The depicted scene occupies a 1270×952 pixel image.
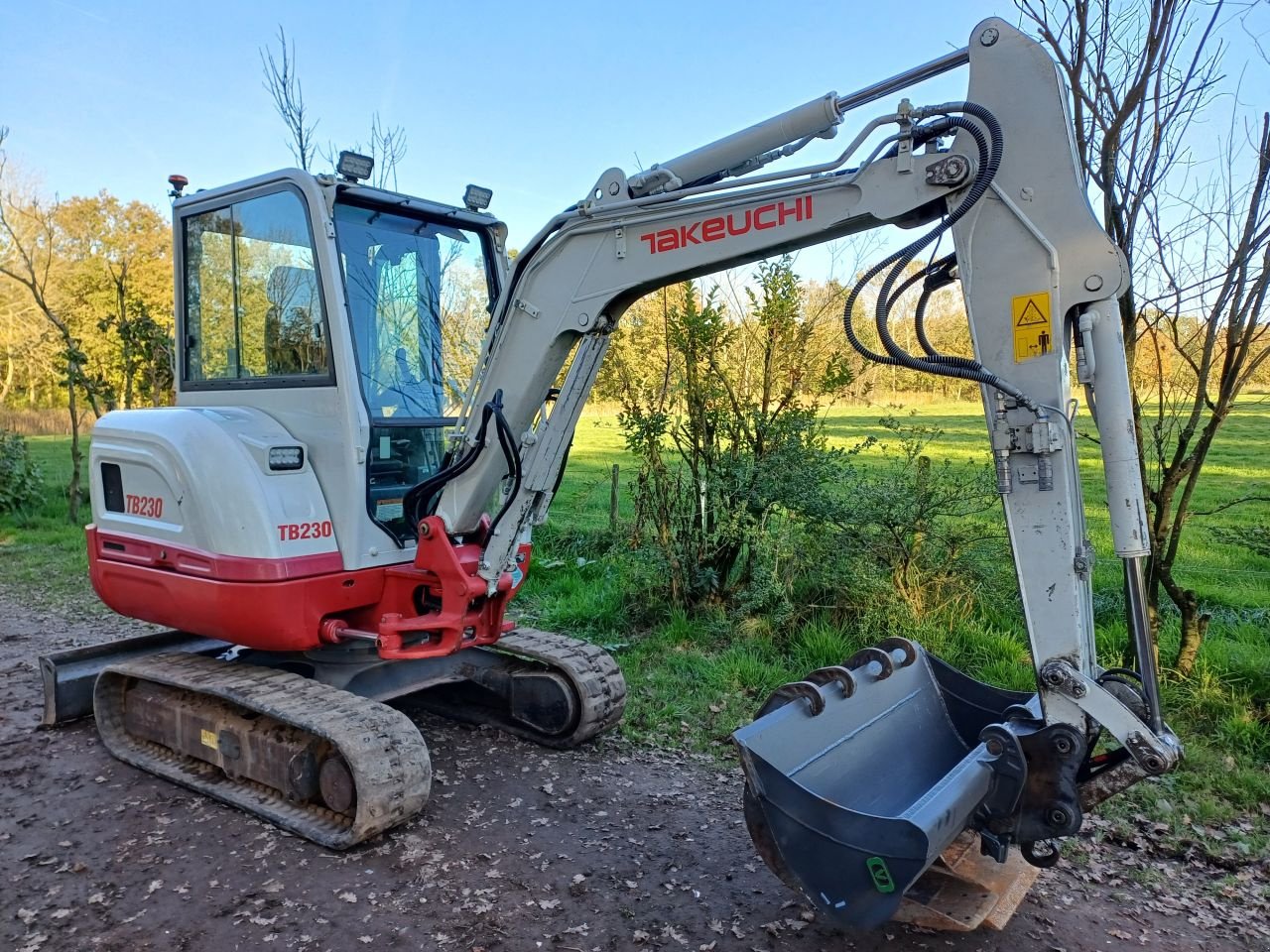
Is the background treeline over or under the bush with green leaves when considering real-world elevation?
over

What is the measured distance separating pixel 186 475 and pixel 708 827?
9.82ft

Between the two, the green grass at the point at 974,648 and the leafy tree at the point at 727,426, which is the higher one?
the leafy tree at the point at 727,426

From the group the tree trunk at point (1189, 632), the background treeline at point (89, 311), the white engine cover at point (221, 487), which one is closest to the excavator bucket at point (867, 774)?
the tree trunk at point (1189, 632)

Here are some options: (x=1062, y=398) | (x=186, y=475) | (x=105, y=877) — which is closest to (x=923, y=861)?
→ (x=1062, y=398)

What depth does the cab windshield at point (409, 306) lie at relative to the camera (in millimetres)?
4609

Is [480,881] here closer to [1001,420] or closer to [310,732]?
[310,732]

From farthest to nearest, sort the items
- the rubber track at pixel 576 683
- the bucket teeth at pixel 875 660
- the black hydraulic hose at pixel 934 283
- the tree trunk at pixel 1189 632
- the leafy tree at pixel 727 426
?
the leafy tree at pixel 727 426 < the tree trunk at pixel 1189 632 < the rubber track at pixel 576 683 < the bucket teeth at pixel 875 660 < the black hydraulic hose at pixel 934 283

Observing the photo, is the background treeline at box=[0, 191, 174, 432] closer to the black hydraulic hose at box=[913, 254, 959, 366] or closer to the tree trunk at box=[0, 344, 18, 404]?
the tree trunk at box=[0, 344, 18, 404]

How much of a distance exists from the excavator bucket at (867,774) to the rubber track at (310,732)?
5.36ft

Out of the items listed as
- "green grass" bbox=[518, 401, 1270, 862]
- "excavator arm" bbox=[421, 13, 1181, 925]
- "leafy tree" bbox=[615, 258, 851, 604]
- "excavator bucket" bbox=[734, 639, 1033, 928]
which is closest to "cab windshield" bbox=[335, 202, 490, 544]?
"excavator arm" bbox=[421, 13, 1181, 925]

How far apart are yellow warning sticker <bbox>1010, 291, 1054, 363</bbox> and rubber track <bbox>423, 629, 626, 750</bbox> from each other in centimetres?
293

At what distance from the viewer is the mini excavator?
10.0 feet

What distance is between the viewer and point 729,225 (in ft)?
11.9

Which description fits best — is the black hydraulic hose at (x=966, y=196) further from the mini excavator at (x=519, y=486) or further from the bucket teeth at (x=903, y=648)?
the bucket teeth at (x=903, y=648)
